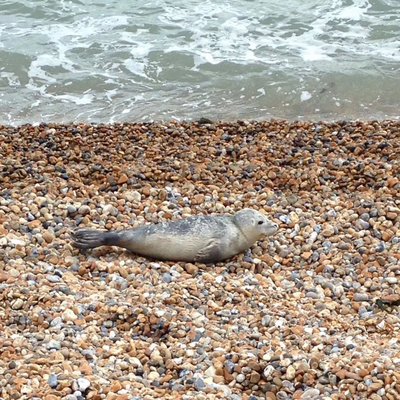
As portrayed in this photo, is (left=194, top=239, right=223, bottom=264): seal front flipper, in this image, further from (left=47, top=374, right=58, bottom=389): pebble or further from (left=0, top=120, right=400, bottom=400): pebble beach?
(left=47, top=374, right=58, bottom=389): pebble

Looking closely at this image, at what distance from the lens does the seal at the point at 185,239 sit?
5332mm

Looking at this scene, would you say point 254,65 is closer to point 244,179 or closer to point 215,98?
point 215,98

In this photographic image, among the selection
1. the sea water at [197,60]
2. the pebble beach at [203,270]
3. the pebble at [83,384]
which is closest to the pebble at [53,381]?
the pebble beach at [203,270]

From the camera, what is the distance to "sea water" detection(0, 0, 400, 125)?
30.4 ft

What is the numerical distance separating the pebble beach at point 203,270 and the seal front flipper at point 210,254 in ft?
0.21

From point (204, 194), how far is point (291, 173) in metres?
0.95

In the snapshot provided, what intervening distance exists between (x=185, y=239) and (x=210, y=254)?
0.24 meters

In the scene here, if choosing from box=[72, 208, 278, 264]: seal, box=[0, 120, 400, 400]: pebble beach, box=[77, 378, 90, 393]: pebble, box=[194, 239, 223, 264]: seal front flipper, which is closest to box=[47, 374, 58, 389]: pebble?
box=[0, 120, 400, 400]: pebble beach

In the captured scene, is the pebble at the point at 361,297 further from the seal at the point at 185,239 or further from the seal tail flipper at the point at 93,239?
the seal tail flipper at the point at 93,239

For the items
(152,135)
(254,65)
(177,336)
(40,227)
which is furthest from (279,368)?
(254,65)

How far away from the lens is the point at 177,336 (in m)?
4.27

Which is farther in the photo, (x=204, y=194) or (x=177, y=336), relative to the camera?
(x=204, y=194)

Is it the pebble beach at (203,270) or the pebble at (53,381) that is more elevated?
the pebble at (53,381)

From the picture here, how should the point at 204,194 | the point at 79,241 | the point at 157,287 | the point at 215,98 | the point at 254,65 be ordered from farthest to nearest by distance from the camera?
the point at 254,65, the point at 215,98, the point at 204,194, the point at 79,241, the point at 157,287
